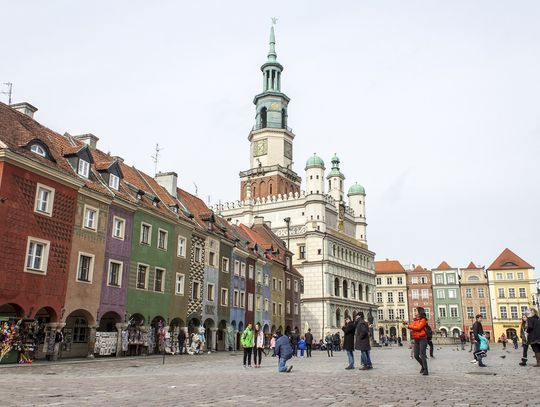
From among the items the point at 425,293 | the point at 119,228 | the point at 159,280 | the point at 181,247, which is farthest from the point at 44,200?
the point at 425,293

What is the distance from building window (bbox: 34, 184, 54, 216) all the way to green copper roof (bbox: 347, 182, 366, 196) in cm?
6889

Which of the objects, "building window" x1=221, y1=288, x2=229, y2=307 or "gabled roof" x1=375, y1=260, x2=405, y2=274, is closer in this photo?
"building window" x1=221, y1=288, x2=229, y2=307

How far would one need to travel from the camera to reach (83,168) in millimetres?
29062

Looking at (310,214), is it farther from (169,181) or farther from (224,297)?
(169,181)

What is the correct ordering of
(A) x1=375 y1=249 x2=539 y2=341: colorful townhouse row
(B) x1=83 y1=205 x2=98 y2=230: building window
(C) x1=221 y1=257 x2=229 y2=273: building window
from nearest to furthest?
(B) x1=83 y1=205 x2=98 y2=230: building window, (C) x1=221 y1=257 x2=229 y2=273: building window, (A) x1=375 y1=249 x2=539 y2=341: colorful townhouse row

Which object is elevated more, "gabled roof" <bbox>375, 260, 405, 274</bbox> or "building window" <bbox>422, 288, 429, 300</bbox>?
"gabled roof" <bbox>375, 260, 405, 274</bbox>

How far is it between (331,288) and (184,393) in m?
63.5

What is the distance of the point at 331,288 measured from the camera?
241ft

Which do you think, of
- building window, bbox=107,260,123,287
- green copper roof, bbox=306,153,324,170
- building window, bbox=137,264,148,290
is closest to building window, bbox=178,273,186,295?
building window, bbox=137,264,148,290

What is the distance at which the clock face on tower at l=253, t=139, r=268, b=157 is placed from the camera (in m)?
84.1

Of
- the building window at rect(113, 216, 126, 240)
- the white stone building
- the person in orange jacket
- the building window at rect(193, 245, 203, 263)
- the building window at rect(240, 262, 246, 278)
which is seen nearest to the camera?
the person in orange jacket

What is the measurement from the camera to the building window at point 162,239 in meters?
34.2

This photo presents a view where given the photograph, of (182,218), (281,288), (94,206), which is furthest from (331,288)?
(94,206)

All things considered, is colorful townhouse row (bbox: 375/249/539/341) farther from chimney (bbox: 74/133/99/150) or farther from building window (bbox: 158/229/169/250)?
chimney (bbox: 74/133/99/150)
